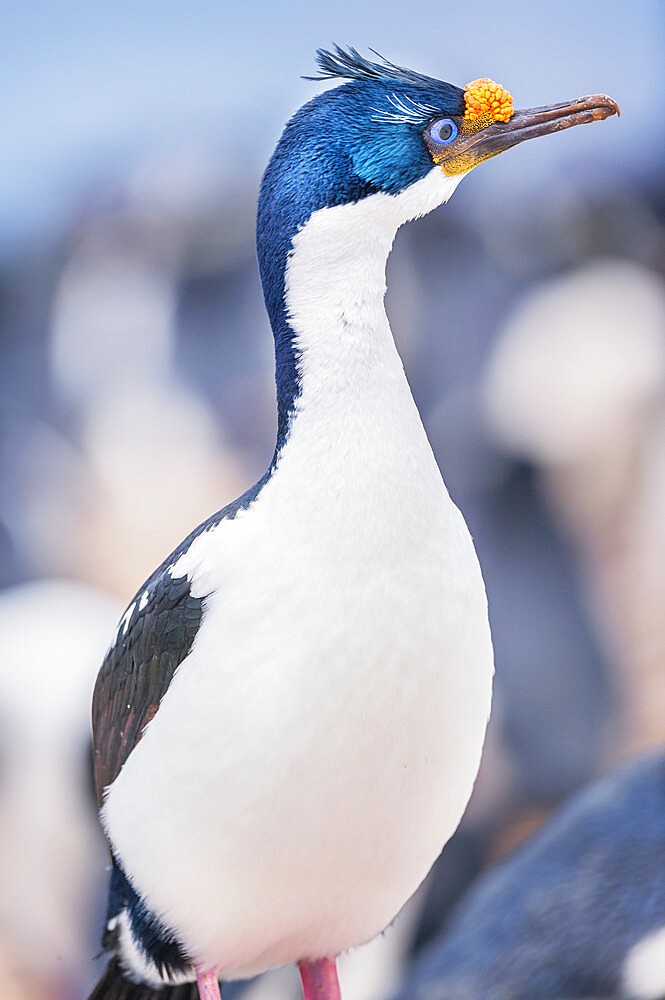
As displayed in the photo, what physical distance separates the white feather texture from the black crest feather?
2.5 inches

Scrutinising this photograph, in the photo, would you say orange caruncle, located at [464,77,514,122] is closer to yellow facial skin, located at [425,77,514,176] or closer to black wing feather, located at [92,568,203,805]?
yellow facial skin, located at [425,77,514,176]

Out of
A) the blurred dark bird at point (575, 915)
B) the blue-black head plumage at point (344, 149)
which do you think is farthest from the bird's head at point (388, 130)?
the blurred dark bird at point (575, 915)

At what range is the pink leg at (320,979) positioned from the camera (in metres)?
0.82

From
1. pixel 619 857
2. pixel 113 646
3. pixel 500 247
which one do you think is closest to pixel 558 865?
pixel 619 857

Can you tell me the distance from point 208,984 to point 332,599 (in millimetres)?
347

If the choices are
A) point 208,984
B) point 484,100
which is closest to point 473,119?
point 484,100

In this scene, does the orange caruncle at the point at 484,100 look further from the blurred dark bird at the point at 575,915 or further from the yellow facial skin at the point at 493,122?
the blurred dark bird at the point at 575,915

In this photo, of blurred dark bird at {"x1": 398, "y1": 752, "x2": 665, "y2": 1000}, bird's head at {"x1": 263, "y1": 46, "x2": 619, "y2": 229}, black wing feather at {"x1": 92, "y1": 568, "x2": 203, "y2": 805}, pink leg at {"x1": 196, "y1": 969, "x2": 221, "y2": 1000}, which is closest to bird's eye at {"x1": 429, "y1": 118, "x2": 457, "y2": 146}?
bird's head at {"x1": 263, "y1": 46, "x2": 619, "y2": 229}

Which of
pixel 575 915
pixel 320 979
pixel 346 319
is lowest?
pixel 575 915

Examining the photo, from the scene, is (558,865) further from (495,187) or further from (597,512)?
(495,187)

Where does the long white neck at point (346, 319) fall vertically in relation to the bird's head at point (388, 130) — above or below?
below

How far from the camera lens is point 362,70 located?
0.68m

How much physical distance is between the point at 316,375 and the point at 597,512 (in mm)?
1120

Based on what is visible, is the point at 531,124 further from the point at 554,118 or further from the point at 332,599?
the point at 332,599
